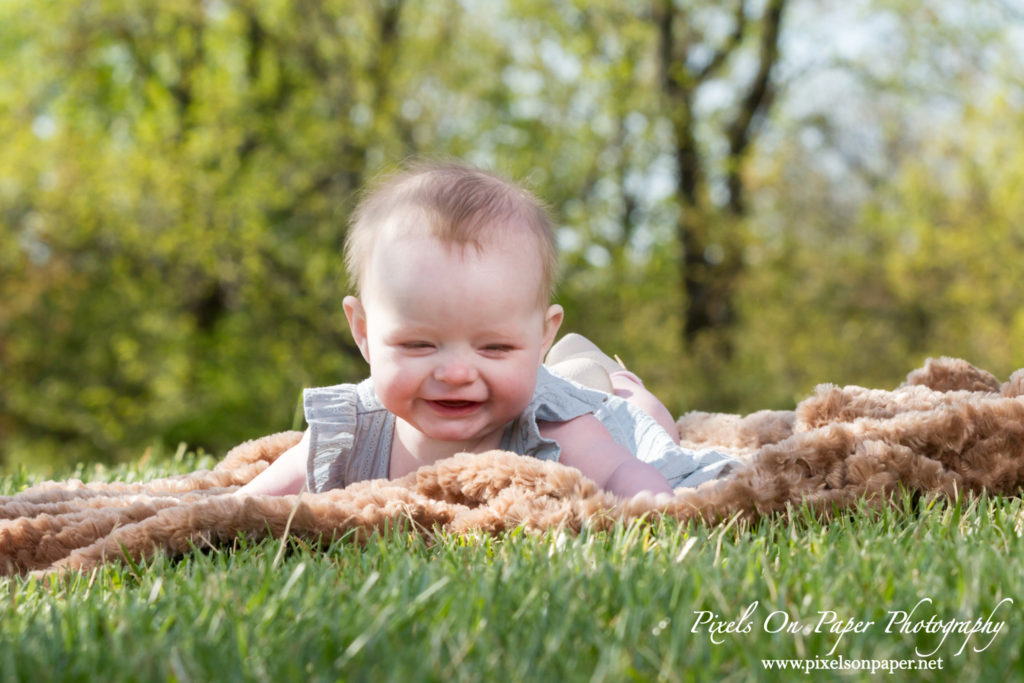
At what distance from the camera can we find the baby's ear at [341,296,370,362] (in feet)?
7.76

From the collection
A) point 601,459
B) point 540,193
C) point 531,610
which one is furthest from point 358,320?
point 540,193

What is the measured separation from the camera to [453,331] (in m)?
2.12

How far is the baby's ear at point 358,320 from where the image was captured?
2.37m

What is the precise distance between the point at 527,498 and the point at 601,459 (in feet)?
1.59

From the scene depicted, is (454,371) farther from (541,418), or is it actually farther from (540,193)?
(540,193)

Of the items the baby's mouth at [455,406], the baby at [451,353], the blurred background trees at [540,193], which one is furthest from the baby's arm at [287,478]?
the blurred background trees at [540,193]

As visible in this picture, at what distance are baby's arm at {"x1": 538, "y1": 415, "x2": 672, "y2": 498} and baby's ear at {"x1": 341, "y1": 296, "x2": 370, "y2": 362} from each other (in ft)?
1.56

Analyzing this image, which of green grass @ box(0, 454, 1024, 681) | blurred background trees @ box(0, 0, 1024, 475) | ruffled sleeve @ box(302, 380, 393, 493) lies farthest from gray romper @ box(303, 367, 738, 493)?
blurred background trees @ box(0, 0, 1024, 475)

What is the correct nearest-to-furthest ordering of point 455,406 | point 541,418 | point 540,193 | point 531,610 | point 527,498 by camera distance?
point 531,610, point 527,498, point 455,406, point 541,418, point 540,193

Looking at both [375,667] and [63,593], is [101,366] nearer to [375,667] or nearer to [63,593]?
[63,593]

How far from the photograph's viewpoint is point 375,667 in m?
1.04

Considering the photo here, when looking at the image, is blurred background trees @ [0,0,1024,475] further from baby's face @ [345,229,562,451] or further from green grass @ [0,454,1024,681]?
green grass @ [0,454,1024,681]

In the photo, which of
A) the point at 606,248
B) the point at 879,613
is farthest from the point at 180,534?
the point at 606,248

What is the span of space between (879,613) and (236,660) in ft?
2.52
